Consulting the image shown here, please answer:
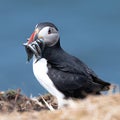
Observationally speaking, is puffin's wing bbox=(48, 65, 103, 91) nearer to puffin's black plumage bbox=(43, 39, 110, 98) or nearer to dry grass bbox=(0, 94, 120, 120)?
puffin's black plumage bbox=(43, 39, 110, 98)

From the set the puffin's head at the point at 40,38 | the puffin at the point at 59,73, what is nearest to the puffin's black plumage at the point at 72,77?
the puffin at the point at 59,73

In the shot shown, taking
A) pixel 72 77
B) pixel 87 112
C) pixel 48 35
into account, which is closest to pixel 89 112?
pixel 87 112

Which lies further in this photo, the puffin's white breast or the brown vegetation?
the puffin's white breast

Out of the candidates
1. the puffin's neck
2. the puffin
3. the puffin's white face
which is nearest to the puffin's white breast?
the puffin

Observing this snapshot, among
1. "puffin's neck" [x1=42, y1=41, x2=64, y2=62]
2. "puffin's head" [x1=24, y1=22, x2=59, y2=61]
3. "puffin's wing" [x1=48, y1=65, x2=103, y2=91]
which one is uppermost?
"puffin's head" [x1=24, y1=22, x2=59, y2=61]

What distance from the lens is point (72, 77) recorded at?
8.62 metres

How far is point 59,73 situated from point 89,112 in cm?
285

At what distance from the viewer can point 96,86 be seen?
8.36 metres

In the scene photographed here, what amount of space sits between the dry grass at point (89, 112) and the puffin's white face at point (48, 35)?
262cm

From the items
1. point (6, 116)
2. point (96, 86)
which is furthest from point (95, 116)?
point (96, 86)

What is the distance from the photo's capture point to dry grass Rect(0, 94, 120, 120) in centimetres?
572

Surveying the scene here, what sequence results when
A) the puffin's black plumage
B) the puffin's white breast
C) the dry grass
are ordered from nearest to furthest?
the dry grass → the puffin's black plumage → the puffin's white breast

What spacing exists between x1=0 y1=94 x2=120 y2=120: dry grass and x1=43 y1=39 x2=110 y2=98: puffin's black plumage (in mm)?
2029

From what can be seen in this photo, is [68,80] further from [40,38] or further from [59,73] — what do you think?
[40,38]
